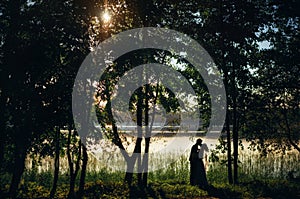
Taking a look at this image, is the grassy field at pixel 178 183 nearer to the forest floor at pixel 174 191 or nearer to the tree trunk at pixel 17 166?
the forest floor at pixel 174 191

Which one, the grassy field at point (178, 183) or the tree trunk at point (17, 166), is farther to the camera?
the grassy field at point (178, 183)

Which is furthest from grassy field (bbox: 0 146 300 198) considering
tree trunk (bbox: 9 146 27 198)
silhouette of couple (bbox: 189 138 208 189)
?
silhouette of couple (bbox: 189 138 208 189)

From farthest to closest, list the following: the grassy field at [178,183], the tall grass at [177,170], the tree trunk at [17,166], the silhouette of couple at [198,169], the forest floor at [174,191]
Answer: the tall grass at [177,170] < the silhouette of couple at [198,169] < the grassy field at [178,183] < the forest floor at [174,191] < the tree trunk at [17,166]

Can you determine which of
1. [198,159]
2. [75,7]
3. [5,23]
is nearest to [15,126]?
[5,23]

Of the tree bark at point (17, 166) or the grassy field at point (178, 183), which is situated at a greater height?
the tree bark at point (17, 166)

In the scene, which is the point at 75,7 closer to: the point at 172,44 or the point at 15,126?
the point at 15,126

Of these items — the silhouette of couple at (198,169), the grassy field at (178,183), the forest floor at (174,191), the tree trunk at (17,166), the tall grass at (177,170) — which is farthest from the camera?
the tall grass at (177,170)

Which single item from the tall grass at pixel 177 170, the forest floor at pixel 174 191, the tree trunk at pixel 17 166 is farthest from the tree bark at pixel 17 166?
the tall grass at pixel 177 170

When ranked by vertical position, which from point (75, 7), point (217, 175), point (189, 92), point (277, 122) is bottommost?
point (217, 175)

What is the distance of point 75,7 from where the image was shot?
9.01m

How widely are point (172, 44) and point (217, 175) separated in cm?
791

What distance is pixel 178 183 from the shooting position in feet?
51.4

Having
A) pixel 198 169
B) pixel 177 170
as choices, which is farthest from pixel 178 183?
pixel 177 170

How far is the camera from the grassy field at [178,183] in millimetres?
12094
